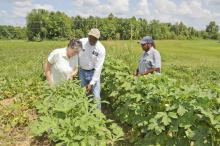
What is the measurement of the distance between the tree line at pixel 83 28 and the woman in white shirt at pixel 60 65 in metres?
61.2

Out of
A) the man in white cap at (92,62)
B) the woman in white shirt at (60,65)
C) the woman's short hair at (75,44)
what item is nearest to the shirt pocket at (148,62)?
the man in white cap at (92,62)

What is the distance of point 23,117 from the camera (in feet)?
24.7

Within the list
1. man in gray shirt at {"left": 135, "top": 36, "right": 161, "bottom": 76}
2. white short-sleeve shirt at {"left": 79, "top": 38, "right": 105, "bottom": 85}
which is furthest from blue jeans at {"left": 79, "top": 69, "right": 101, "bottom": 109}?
man in gray shirt at {"left": 135, "top": 36, "right": 161, "bottom": 76}

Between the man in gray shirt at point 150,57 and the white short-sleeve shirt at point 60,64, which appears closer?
the white short-sleeve shirt at point 60,64

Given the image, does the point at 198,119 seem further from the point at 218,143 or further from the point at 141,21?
the point at 141,21

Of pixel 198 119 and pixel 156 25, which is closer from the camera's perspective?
pixel 198 119

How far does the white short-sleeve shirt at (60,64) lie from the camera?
21.1ft

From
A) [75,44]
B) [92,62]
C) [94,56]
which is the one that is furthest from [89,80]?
[75,44]

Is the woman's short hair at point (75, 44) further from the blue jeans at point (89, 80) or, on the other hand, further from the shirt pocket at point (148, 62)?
the shirt pocket at point (148, 62)

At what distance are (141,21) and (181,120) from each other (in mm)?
85182

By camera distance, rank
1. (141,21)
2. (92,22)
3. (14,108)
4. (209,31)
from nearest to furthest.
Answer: (14,108) → (92,22) → (141,21) → (209,31)

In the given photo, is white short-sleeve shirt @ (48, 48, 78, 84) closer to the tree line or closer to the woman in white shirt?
the woman in white shirt

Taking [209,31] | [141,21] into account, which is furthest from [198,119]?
[209,31]

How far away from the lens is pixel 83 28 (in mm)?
80250
